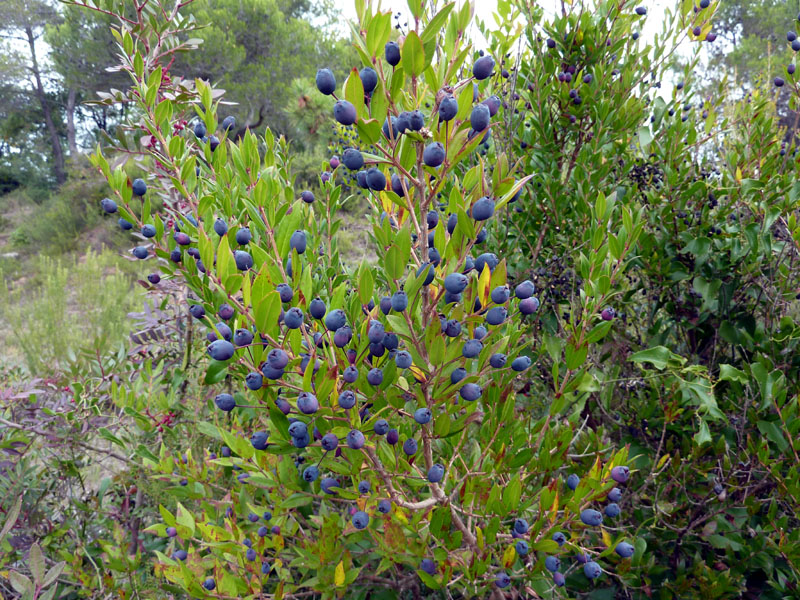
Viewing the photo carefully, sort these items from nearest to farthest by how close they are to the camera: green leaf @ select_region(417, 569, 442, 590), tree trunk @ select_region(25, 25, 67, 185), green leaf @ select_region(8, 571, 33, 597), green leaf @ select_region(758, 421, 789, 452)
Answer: green leaf @ select_region(8, 571, 33, 597) → green leaf @ select_region(417, 569, 442, 590) → green leaf @ select_region(758, 421, 789, 452) → tree trunk @ select_region(25, 25, 67, 185)

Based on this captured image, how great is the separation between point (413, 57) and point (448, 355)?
0.44 metres

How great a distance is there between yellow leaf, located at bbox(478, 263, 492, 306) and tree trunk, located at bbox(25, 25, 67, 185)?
21230mm

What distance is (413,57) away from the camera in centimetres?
64

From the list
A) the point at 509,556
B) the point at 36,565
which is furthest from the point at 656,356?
the point at 36,565

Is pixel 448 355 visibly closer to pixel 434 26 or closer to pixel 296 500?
A: pixel 434 26

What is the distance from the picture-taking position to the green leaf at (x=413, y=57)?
0.63 meters

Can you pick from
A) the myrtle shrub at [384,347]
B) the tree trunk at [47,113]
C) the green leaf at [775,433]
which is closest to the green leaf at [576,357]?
the myrtle shrub at [384,347]

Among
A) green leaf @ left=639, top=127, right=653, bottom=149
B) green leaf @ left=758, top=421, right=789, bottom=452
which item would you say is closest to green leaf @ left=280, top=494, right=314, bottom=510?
green leaf @ left=758, top=421, right=789, bottom=452

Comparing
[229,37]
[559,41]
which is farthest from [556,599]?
[229,37]

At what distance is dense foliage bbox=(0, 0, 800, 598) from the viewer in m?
0.74

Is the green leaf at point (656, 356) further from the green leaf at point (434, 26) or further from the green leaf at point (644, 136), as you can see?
the green leaf at point (644, 136)

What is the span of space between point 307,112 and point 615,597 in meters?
10.3

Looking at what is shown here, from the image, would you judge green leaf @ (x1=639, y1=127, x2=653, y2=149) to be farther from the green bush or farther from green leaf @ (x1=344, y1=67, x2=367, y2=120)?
the green bush

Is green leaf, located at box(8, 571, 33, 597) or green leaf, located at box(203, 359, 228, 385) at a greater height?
green leaf, located at box(203, 359, 228, 385)
